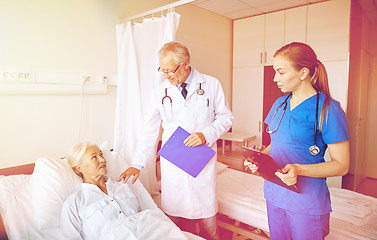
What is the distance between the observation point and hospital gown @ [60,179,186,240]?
1382 mm

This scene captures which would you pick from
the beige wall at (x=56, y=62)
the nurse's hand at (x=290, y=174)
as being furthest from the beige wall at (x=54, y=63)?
the nurse's hand at (x=290, y=174)

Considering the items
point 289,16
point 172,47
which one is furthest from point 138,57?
point 289,16

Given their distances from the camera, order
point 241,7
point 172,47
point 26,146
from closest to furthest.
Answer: point 172,47
point 26,146
point 241,7

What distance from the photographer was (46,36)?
6.39 ft

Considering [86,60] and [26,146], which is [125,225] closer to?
[26,146]

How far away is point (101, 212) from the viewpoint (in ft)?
4.83

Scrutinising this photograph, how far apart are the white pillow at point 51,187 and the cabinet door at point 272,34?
291 cm

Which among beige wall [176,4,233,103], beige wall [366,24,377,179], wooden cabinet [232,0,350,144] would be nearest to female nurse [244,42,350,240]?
beige wall [176,4,233,103]

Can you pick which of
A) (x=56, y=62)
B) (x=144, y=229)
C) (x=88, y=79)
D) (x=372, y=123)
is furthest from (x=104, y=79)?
(x=372, y=123)

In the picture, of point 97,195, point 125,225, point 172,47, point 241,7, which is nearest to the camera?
point 125,225

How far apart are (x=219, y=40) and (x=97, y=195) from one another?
9.41ft

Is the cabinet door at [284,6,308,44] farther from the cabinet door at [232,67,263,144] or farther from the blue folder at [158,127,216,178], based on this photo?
the blue folder at [158,127,216,178]

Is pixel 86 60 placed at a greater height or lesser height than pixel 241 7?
lesser

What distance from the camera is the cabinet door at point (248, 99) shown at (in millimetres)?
3811
